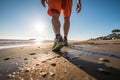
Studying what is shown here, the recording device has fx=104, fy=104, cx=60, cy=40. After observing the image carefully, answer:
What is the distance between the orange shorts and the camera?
263 centimetres

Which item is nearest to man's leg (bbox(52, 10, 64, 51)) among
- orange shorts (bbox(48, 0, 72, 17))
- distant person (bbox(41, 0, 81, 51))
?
distant person (bbox(41, 0, 81, 51))

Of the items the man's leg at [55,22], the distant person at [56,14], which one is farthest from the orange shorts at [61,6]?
the man's leg at [55,22]

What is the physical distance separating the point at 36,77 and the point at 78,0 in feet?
10.3

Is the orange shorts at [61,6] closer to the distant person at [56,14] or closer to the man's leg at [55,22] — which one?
the distant person at [56,14]

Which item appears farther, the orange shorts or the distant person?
the orange shorts

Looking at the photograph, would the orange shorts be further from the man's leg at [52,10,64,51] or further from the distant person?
the man's leg at [52,10,64,51]

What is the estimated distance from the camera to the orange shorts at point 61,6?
2629mm

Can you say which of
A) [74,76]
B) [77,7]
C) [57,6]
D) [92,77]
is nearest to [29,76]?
[74,76]

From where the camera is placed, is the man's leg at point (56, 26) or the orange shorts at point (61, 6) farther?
the orange shorts at point (61, 6)

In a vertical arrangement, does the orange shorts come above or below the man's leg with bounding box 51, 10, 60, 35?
above

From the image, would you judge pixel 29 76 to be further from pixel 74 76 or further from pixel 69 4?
pixel 69 4

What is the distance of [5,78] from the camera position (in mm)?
1012

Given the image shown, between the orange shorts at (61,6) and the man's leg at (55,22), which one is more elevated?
the orange shorts at (61,6)

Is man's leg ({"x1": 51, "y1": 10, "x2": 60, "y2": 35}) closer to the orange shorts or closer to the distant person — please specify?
the distant person
